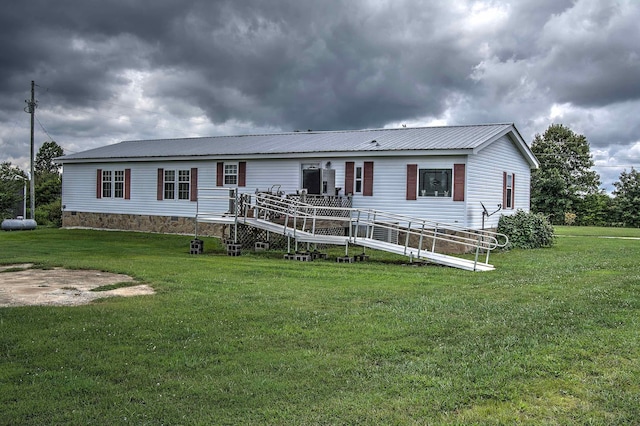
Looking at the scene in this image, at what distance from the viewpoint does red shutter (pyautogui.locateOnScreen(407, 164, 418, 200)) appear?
18.6 meters

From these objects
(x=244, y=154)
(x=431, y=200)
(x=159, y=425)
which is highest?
(x=244, y=154)

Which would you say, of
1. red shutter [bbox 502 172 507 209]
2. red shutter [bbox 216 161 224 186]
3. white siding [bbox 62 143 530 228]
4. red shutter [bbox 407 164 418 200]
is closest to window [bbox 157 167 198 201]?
white siding [bbox 62 143 530 228]

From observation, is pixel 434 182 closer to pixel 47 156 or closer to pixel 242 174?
pixel 242 174

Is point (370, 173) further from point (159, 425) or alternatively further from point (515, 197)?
point (159, 425)

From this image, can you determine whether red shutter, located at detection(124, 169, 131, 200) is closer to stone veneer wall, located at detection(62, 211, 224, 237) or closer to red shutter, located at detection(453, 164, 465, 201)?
stone veneer wall, located at detection(62, 211, 224, 237)

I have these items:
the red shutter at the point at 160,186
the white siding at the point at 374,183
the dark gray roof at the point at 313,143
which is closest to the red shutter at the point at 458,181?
the white siding at the point at 374,183

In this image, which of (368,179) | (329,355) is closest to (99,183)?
(368,179)

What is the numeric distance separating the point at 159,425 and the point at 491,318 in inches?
182

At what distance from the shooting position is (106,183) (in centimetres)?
2575

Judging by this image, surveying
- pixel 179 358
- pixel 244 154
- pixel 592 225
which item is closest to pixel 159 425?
pixel 179 358

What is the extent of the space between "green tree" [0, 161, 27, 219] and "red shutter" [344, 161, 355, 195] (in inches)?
731

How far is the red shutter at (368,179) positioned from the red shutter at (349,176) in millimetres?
447

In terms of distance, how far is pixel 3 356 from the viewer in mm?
5668

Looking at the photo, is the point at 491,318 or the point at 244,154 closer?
the point at 491,318
